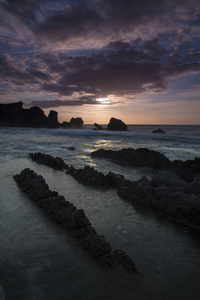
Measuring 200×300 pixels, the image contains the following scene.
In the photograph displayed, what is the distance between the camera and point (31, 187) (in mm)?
8648

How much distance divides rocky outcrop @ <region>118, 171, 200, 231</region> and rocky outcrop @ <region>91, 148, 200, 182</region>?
4.05 m

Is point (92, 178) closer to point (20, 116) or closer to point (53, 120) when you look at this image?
point (53, 120)

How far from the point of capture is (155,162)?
1585cm

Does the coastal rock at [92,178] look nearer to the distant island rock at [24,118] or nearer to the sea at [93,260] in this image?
the sea at [93,260]

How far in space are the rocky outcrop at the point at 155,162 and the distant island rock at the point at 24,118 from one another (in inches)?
4407

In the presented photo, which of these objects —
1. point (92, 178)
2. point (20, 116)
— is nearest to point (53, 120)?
point (20, 116)

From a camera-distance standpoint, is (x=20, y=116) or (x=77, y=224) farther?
(x=20, y=116)

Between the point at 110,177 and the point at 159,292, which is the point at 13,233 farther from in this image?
the point at 110,177

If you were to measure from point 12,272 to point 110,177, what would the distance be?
281 inches

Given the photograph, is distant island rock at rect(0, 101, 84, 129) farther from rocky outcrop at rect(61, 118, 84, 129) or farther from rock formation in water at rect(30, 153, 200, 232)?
rock formation in water at rect(30, 153, 200, 232)

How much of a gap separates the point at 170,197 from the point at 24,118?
14670cm

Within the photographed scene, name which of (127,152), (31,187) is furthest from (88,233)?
(127,152)

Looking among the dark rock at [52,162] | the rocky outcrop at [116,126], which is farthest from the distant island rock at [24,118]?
the dark rock at [52,162]

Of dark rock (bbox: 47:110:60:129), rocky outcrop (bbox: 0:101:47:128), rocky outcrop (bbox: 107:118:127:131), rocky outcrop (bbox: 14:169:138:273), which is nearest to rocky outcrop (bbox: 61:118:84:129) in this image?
dark rock (bbox: 47:110:60:129)
